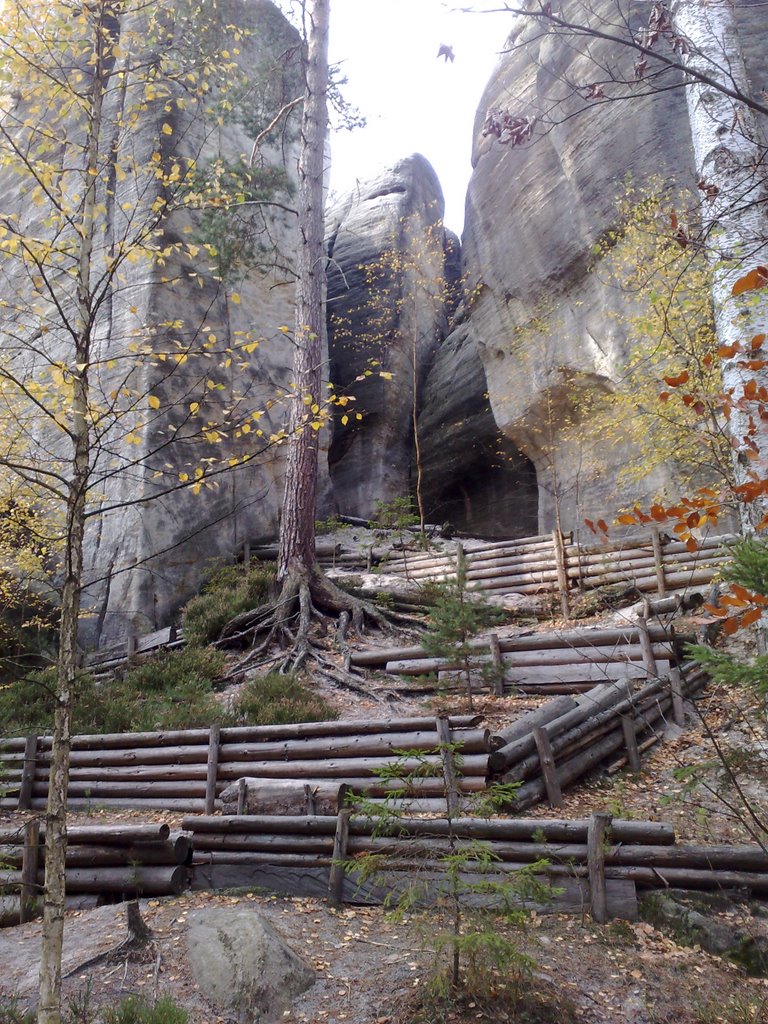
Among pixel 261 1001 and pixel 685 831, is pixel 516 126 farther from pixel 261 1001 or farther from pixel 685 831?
pixel 685 831

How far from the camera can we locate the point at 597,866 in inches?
199

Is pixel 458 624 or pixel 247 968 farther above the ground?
pixel 458 624

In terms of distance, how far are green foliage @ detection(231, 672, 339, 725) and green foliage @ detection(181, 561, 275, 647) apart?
258cm

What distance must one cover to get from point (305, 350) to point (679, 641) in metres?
7.50

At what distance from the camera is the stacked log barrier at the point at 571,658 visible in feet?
28.6

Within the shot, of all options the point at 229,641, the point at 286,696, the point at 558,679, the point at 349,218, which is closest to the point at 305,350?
the point at 229,641

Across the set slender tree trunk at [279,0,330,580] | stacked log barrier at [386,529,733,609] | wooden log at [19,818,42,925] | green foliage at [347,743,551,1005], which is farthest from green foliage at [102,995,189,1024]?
slender tree trunk at [279,0,330,580]

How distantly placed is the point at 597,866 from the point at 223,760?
13.5ft

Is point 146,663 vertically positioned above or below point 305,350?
below

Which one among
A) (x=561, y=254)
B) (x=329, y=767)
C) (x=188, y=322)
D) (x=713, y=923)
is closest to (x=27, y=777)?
(x=329, y=767)

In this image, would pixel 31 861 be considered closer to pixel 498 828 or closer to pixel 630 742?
pixel 498 828

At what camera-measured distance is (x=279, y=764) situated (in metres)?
7.29

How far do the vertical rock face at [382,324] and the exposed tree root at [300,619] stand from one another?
10.2m

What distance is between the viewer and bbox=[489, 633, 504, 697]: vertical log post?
898 cm
